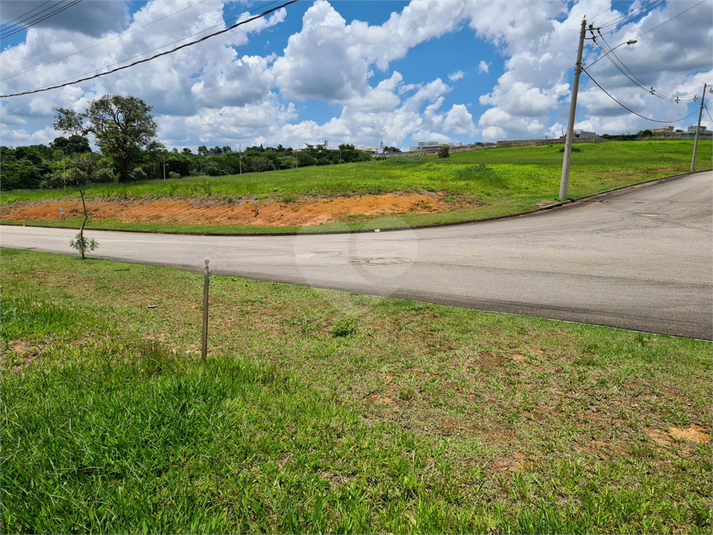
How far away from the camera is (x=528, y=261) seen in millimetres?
9688

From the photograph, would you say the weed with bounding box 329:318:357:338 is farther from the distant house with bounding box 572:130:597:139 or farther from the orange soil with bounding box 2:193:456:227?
the distant house with bounding box 572:130:597:139

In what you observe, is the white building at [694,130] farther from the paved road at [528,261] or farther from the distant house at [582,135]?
the paved road at [528,261]

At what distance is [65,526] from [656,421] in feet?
13.9

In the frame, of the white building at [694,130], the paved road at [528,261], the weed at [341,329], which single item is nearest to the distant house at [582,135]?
the white building at [694,130]

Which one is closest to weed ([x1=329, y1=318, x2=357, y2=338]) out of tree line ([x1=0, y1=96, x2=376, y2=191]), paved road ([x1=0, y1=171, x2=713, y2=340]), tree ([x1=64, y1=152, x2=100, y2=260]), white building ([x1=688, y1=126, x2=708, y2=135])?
paved road ([x1=0, y1=171, x2=713, y2=340])

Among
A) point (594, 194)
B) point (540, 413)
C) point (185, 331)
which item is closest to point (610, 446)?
point (540, 413)

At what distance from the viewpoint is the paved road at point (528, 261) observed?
645cm

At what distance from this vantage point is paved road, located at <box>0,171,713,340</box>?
6.45 m

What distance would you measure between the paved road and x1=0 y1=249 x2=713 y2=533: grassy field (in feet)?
4.50

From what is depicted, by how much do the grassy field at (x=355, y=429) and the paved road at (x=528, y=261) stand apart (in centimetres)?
137

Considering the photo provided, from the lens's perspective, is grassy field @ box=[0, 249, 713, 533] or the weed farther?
the weed

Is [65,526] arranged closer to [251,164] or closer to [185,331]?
[185,331]

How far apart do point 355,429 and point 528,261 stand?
312 inches

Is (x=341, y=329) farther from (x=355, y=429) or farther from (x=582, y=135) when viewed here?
(x=582, y=135)
